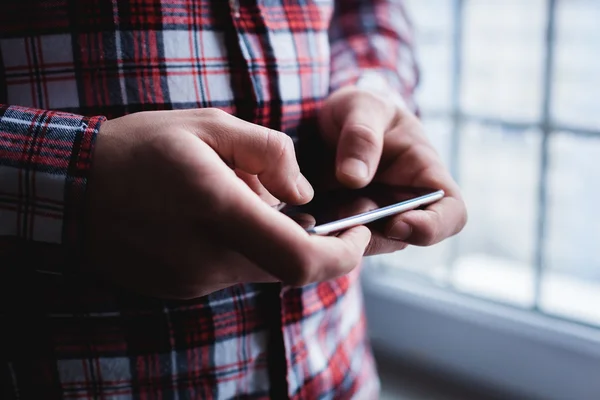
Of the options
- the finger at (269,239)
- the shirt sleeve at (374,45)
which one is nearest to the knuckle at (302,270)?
the finger at (269,239)

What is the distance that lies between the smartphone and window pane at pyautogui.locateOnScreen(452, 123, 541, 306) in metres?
0.68

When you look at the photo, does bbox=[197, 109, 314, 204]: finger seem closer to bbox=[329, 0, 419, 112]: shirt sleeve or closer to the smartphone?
the smartphone

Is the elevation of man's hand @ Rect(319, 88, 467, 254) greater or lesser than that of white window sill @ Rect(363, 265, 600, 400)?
greater

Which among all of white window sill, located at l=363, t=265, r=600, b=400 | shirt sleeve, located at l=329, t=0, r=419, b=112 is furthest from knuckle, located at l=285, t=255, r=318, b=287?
white window sill, located at l=363, t=265, r=600, b=400

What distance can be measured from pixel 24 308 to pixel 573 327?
916 millimetres

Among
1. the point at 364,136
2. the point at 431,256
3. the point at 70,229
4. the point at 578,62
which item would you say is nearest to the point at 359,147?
the point at 364,136

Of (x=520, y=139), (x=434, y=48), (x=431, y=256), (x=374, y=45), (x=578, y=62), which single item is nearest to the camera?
(x=374, y=45)

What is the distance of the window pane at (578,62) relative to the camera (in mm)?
999

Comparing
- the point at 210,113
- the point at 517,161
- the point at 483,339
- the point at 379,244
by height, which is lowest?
the point at 483,339

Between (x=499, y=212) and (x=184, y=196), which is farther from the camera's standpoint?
(x=499, y=212)

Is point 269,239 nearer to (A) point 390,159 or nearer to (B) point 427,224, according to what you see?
(B) point 427,224

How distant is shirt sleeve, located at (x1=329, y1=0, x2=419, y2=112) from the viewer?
714mm

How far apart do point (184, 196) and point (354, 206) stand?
166 mm

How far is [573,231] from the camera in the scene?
3.66 ft
